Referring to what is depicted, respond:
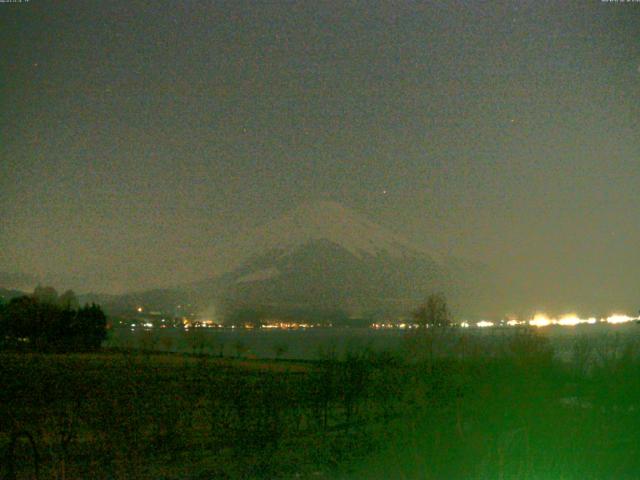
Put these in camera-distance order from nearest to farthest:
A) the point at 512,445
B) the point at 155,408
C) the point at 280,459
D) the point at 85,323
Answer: the point at 512,445 → the point at 280,459 → the point at 155,408 → the point at 85,323

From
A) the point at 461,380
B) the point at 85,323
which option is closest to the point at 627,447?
the point at 461,380

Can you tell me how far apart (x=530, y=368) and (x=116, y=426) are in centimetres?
756

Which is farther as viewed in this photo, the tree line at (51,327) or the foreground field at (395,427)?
the tree line at (51,327)

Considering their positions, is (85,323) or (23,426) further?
(85,323)

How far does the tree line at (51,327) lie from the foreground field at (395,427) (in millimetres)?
50126

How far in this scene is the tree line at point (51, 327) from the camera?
6819 centimetres

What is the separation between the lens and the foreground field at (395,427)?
11500 millimetres

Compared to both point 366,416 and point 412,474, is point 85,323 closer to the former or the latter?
point 366,416

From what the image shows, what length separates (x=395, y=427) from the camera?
48.2 ft

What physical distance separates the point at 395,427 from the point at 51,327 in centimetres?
6348

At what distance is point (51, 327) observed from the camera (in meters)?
72.6

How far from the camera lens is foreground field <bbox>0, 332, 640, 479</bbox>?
37.7 ft

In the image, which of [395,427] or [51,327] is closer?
[395,427]

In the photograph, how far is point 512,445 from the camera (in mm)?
10969
